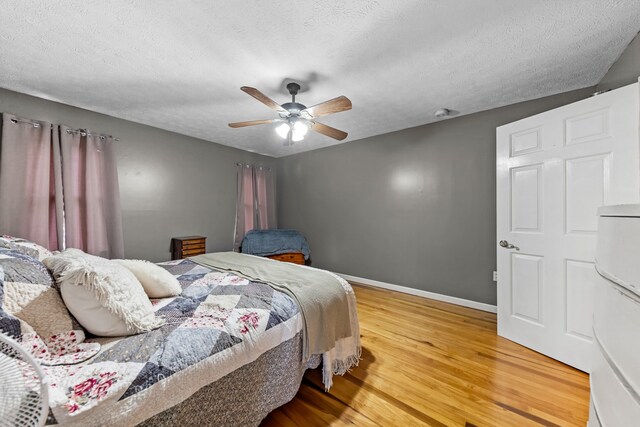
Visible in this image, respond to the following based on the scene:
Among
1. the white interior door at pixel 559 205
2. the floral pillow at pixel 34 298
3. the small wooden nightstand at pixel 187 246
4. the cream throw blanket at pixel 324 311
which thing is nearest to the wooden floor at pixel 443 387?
the cream throw blanket at pixel 324 311

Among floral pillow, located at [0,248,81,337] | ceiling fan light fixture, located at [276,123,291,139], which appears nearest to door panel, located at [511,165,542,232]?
ceiling fan light fixture, located at [276,123,291,139]

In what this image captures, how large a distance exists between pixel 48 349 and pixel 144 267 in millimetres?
715

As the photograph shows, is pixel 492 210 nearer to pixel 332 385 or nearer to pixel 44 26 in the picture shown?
pixel 332 385

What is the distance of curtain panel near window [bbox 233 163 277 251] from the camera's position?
14.8ft

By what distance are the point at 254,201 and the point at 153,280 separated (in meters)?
3.25

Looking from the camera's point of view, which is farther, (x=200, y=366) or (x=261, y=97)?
(x=261, y=97)

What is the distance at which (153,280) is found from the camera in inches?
61.4

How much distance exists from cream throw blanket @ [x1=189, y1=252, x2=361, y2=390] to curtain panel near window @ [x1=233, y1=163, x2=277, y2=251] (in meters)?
2.49

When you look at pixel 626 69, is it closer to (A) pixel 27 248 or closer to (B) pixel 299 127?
(B) pixel 299 127

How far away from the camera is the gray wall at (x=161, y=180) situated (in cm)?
289

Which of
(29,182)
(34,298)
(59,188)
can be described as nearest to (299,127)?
(34,298)

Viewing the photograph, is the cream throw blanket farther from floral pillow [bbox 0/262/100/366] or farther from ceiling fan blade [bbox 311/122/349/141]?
ceiling fan blade [bbox 311/122/349/141]

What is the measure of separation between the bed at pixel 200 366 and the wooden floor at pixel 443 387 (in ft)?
0.55

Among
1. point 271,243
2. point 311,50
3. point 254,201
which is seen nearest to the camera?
point 311,50
